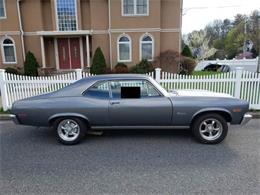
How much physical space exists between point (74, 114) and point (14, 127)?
244 centimetres

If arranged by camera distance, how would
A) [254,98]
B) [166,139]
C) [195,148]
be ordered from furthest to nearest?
[254,98], [166,139], [195,148]

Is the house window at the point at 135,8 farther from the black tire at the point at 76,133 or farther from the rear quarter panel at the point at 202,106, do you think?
the black tire at the point at 76,133

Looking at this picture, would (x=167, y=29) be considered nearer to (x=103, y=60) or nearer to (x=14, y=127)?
(x=103, y=60)

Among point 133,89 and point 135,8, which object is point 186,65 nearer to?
point 135,8

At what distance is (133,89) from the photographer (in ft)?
14.7

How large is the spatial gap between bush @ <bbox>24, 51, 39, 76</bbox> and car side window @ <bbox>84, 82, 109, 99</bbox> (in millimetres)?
11668

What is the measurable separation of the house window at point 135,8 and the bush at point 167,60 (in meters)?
3.01

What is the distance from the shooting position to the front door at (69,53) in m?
15.6

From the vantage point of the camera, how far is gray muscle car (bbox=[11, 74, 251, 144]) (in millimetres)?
4316

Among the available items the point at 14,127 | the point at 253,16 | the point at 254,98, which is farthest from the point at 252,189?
the point at 253,16

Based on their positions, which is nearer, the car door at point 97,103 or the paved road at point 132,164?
the paved road at point 132,164

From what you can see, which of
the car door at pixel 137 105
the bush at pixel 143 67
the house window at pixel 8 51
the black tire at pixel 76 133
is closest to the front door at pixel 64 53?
the house window at pixel 8 51

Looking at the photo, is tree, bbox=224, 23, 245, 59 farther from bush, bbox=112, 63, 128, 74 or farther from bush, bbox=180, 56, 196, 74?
bush, bbox=112, 63, 128, 74

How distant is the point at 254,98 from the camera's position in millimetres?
6848
